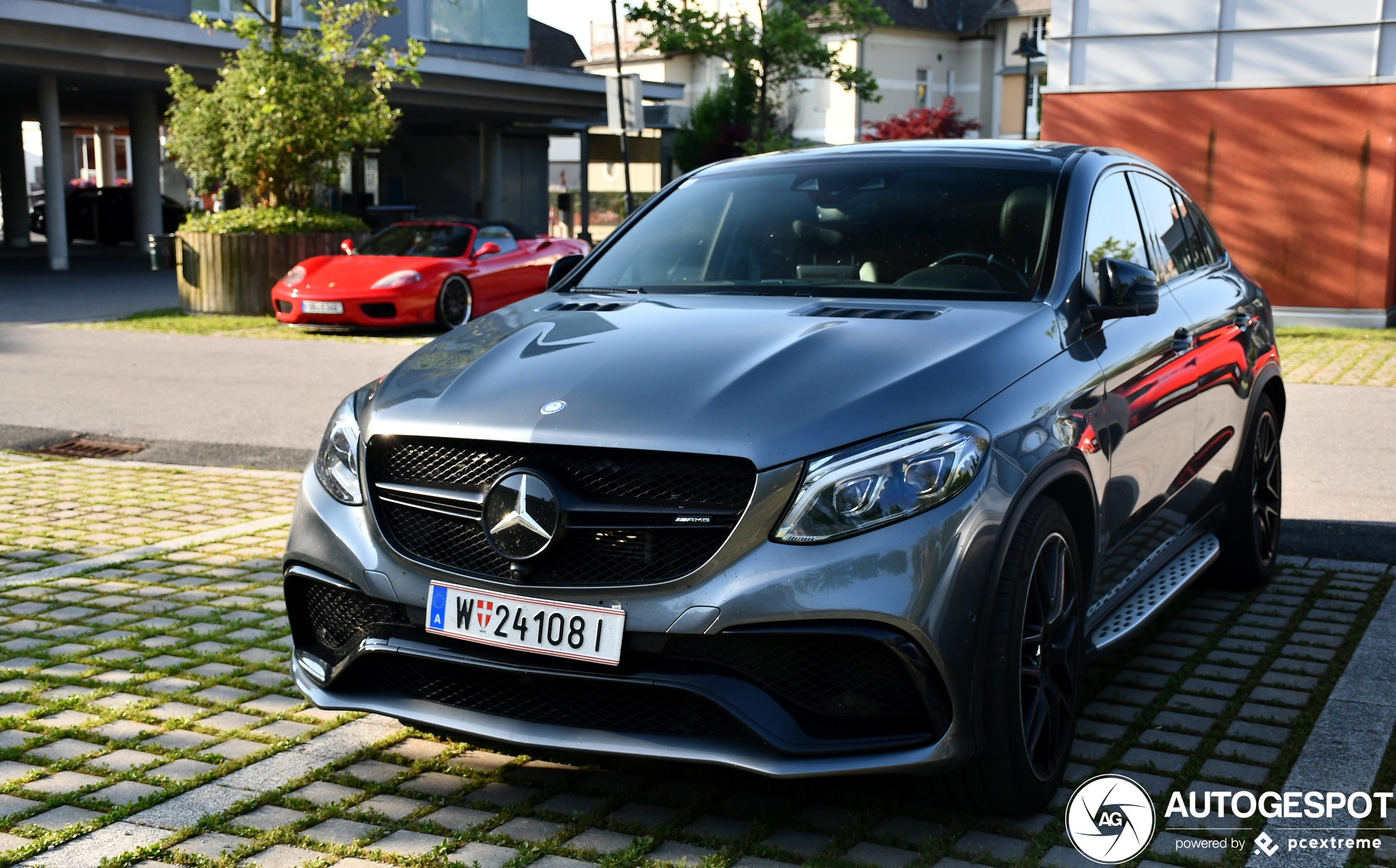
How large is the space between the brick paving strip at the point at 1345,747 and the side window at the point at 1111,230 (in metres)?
1.40

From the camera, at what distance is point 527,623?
10.8 ft

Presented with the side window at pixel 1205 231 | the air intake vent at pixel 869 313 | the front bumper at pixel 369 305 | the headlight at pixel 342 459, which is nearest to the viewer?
the headlight at pixel 342 459

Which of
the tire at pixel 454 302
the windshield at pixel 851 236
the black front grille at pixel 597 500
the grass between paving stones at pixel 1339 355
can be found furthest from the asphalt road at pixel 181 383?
the grass between paving stones at pixel 1339 355

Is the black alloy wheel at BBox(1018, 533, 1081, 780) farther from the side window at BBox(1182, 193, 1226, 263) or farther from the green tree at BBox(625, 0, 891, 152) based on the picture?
the green tree at BBox(625, 0, 891, 152)

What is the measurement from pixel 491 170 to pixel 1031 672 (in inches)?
1577

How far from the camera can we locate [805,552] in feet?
10.2

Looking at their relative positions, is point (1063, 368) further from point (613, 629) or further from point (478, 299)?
point (478, 299)

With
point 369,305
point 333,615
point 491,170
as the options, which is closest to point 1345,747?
point 333,615

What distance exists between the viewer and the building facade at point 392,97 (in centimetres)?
2652

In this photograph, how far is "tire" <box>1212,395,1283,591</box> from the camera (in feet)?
18.5

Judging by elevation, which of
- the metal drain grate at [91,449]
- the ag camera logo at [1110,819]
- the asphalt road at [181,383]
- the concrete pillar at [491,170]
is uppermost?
the concrete pillar at [491,170]

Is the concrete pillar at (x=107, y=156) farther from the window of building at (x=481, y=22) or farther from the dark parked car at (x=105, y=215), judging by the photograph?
the window of building at (x=481, y=22)

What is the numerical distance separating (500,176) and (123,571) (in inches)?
1482

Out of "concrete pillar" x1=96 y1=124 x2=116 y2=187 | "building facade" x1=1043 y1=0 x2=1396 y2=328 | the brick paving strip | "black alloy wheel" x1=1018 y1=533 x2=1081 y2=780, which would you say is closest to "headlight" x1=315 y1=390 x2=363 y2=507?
"black alloy wheel" x1=1018 y1=533 x2=1081 y2=780
